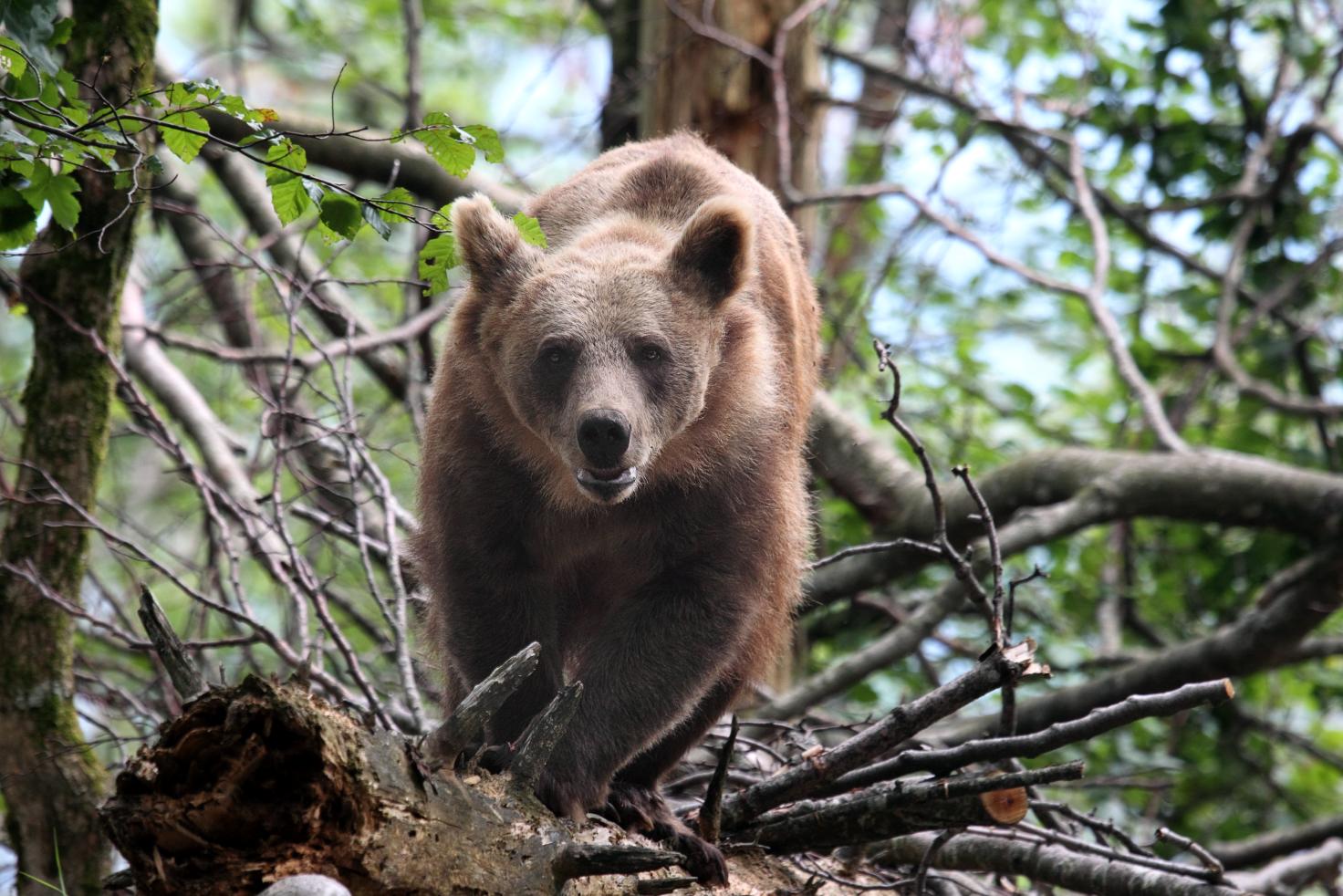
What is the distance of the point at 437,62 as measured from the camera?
18.3 metres

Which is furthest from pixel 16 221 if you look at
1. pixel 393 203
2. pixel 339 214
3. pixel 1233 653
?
pixel 1233 653

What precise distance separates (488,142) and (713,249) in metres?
1.43

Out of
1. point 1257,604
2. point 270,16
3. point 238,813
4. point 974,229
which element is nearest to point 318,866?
point 238,813

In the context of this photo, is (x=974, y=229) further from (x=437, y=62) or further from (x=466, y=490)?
(x=437, y=62)

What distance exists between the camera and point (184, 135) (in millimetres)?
3846

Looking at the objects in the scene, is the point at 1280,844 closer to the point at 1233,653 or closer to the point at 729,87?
the point at 1233,653

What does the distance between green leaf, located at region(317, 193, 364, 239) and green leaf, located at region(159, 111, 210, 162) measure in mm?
379

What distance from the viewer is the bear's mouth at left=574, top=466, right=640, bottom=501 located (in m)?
4.71

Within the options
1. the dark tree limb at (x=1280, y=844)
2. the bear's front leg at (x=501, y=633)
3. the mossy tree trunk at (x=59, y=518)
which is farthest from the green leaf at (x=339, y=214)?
the dark tree limb at (x=1280, y=844)

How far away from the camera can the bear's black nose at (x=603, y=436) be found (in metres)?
4.62

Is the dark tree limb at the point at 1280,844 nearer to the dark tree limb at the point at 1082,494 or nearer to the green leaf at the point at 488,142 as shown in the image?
the dark tree limb at the point at 1082,494

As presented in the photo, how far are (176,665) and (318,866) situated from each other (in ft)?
2.04

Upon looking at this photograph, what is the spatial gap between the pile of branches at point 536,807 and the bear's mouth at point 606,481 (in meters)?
1.03

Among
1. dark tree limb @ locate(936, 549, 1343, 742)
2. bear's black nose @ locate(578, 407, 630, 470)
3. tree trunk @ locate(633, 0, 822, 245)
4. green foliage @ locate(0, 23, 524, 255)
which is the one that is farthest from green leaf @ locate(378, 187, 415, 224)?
tree trunk @ locate(633, 0, 822, 245)
